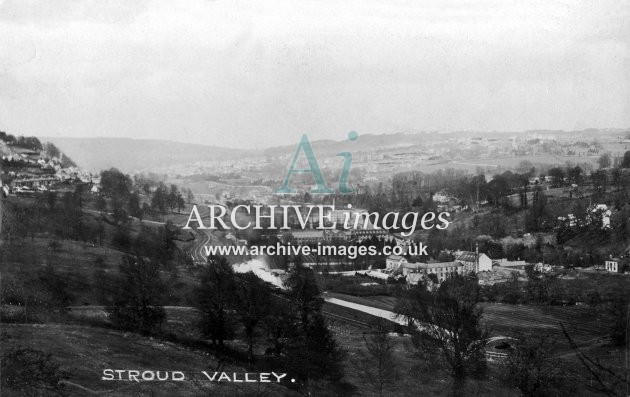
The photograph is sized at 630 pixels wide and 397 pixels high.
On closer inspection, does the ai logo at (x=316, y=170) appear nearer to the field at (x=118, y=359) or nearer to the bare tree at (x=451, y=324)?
the bare tree at (x=451, y=324)

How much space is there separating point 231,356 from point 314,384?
104 cm

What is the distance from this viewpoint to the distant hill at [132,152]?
22.7ft

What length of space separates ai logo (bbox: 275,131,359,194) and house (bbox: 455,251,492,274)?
5.27ft

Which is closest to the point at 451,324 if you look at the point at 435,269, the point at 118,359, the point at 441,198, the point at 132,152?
the point at 435,269

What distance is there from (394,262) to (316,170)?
54.7 inches

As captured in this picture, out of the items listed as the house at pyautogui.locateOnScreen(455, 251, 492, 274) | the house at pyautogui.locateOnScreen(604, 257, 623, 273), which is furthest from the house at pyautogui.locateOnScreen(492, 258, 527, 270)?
the house at pyautogui.locateOnScreen(604, 257, 623, 273)

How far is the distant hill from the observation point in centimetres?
693

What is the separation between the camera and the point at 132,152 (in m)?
6.91

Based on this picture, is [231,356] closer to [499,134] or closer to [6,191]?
[6,191]

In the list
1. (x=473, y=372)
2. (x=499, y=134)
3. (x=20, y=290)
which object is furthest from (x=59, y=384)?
(x=499, y=134)

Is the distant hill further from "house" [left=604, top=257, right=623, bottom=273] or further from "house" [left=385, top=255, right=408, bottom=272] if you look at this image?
"house" [left=604, top=257, right=623, bottom=273]

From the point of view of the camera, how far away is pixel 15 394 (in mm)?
6246

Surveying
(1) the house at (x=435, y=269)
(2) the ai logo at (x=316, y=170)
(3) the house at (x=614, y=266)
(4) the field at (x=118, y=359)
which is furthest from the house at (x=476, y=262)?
(4) the field at (x=118, y=359)

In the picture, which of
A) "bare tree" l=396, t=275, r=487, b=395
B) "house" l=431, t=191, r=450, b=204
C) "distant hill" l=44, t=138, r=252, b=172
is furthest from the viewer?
"distant hill" l=44, t=138, r=252, b=172
